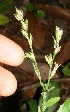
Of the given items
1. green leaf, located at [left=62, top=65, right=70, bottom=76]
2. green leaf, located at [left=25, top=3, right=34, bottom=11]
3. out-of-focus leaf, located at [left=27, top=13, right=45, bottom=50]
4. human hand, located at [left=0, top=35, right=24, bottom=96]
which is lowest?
human hand, located at [left=0, top=35, right=24, bottom=96]

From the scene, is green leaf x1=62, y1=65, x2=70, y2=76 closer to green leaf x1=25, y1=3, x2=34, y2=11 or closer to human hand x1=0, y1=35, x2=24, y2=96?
green leaf x1=25, y1=3, x2=34, y2=11

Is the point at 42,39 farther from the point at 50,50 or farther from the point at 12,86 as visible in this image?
the point at 12,86

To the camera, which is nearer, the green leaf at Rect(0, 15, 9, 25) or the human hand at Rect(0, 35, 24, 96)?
the human hand at Rect(0, 35, 24, 96)

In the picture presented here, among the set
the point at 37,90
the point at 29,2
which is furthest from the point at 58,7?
the point at 37,90

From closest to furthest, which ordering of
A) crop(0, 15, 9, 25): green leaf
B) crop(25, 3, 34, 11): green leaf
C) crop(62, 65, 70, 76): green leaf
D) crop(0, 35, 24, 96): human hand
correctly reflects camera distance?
crop(0, 35, 24, 96): human hand
crop(62, 65, 70, 76): green leaf
crop(0, 15, 9, 25): green leaf
crop(25, 3, 34, 11): green leaf

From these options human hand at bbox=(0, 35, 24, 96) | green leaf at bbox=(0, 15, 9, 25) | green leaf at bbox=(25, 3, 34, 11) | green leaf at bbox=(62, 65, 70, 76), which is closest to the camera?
human hand at bbox=(0, 35, 24, 96)

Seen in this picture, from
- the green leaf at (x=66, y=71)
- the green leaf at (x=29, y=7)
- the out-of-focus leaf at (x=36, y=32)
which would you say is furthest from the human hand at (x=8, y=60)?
the green leaf at (x=29, y=7)

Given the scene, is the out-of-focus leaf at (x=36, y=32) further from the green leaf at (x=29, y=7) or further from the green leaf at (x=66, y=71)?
the green leaf at (x=66, y=71)

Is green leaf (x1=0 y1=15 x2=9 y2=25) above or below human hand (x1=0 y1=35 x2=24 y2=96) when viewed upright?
above

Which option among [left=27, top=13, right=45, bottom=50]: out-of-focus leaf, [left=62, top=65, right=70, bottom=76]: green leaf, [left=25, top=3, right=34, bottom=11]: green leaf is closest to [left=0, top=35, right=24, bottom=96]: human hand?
[left=62, top=65, right=70, bottom=76]: green leaf
